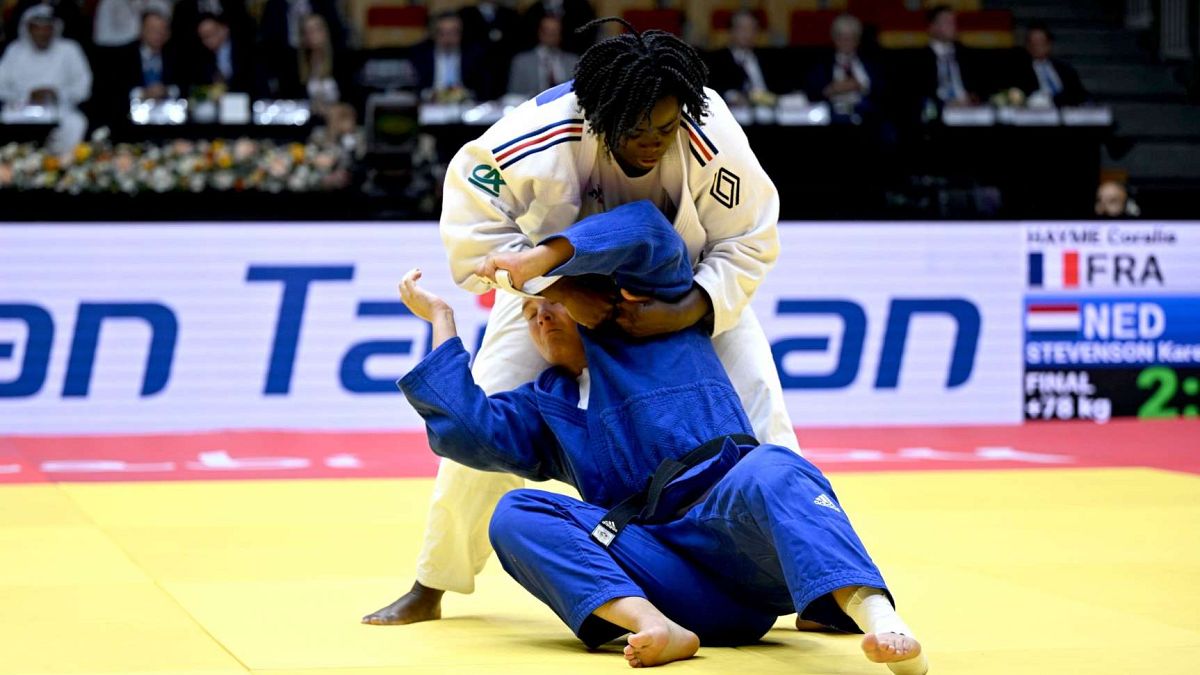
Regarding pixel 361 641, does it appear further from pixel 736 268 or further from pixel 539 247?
pixel 736 268

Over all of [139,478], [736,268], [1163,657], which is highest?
[736,268]

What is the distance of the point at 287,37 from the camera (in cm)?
1309

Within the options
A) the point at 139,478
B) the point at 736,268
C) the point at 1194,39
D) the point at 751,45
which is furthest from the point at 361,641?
the point at 1194,39

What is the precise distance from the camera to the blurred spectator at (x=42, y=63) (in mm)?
11977

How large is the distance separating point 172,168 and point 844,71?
5.66 metres

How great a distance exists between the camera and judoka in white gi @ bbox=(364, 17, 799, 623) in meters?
3.79

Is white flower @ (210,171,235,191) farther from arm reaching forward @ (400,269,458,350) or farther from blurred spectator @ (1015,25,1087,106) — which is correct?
blurred spectator @ (1015,25,1087,106)

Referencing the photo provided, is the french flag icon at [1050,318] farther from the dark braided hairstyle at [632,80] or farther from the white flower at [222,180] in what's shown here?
the dark braided hairstyle at [632,80]

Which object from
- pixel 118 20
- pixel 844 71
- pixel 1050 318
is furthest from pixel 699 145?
pixel 118 20

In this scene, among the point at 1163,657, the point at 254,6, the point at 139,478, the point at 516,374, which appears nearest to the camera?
the point at 1163,657

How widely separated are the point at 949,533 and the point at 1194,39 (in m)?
10.9

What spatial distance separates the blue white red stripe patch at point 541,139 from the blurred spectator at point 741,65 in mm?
8595

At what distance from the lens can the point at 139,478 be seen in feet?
24.4

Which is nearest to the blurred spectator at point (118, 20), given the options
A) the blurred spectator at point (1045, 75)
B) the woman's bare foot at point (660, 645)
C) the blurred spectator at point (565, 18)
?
the blurred spectator at point (565, 18)
